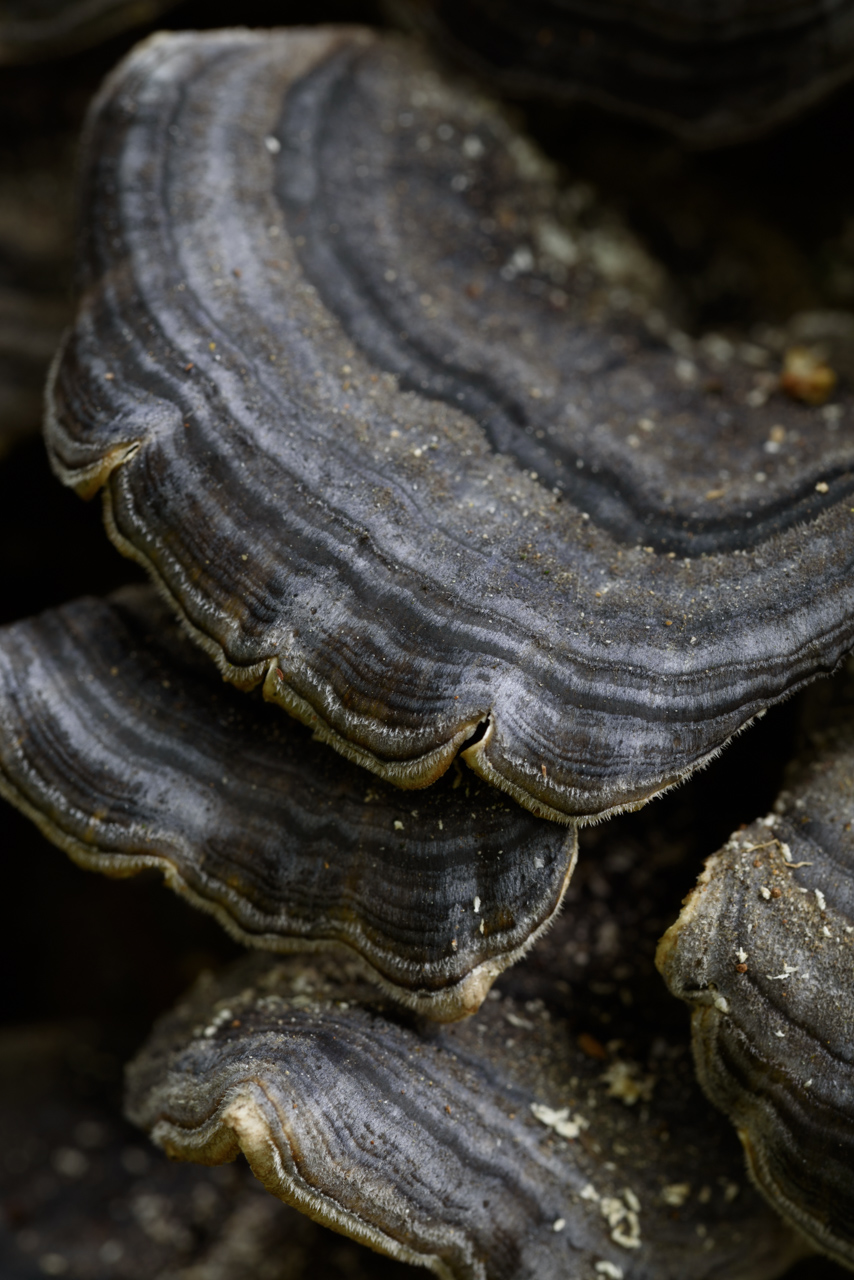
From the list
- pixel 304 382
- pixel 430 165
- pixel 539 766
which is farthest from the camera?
pixel 430 165

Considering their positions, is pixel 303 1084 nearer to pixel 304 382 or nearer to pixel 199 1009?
pixel 199 1009

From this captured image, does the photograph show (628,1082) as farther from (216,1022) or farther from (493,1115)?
(216,1022)

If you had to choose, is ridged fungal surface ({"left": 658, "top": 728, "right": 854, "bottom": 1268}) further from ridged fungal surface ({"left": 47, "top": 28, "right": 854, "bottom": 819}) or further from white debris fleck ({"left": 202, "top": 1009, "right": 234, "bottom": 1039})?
white debris fleck ({"left": 202, "top": 1009, "right": 234, "bottom": 1039})

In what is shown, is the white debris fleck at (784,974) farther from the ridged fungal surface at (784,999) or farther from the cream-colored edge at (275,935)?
the cream-colored edge at (275,935)

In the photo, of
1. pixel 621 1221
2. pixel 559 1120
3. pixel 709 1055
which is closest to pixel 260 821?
pixel 559 1120

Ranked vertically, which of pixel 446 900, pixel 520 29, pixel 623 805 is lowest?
pixel 446 900

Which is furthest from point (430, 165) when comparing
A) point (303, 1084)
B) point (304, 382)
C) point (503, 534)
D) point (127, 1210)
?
point (127, 1210)

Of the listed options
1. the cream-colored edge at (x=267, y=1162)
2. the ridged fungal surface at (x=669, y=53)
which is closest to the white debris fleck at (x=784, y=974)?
the cream-colored edge at (x=267, y=1162)
